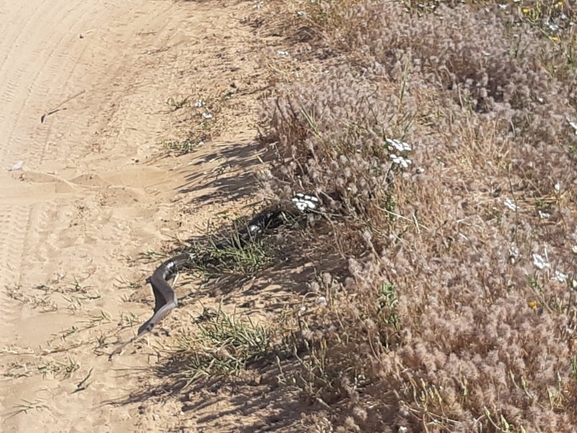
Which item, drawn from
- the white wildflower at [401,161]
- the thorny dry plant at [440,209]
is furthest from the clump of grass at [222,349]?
the white wildflower at [401,161]

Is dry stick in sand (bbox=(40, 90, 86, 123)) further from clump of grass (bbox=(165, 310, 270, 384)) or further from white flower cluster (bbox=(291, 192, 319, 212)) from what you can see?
clump of grass (bbox=(165, 310, 270, 384))

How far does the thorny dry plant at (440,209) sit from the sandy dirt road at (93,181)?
0.82 metres

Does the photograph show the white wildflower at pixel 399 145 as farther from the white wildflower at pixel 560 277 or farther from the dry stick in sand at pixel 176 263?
the white wildflower at pixel 560 277

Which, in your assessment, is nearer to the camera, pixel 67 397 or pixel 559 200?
pixel 67 397

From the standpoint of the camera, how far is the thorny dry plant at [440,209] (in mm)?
3340

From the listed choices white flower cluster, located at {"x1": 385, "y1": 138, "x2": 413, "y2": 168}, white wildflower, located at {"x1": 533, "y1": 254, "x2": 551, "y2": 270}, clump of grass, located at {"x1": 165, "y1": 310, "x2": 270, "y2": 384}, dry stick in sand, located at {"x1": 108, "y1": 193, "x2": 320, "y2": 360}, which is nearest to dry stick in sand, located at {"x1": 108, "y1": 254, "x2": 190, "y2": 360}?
→ dry stick in sand, located at {"x1": 108, "y1": 193, "x2": 320, "y2": 360}

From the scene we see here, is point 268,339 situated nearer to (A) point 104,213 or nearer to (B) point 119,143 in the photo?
(A) point 104,213

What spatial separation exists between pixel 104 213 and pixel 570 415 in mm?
3991

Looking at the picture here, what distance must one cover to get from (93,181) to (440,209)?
3330mm

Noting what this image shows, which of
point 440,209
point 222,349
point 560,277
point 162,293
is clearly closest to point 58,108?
point 162,293

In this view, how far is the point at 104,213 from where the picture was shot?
6.12 meters

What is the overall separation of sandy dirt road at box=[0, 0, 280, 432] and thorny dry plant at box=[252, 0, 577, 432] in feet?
2.70

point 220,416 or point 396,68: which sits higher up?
point 396,68

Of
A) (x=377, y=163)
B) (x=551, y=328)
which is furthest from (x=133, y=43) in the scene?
(x=551, y=328)
